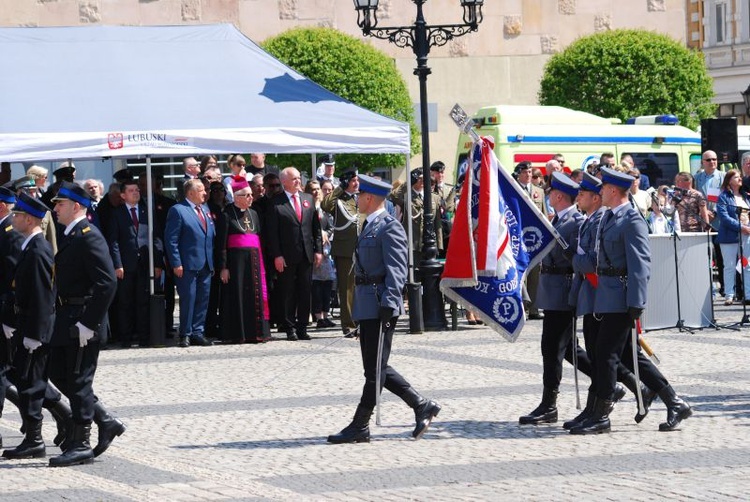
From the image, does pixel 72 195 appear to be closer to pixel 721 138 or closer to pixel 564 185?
pixel 564 185

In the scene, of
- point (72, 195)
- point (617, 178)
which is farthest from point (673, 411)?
point (72, 195)

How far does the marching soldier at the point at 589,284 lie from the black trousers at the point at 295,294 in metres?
7.30

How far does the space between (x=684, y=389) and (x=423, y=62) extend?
7143 millimetres

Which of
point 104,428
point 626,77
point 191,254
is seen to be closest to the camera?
point 104,428

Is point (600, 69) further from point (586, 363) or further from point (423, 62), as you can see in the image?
point (586, 363)

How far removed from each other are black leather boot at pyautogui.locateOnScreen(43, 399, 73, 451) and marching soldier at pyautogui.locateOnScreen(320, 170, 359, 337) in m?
8.02

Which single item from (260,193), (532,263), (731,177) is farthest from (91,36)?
(532,263)

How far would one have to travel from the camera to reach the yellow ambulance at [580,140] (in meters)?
24.0

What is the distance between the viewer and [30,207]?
33.8 ft

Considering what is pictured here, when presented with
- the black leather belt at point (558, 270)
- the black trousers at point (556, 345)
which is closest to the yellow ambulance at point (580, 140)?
the black leather belt at point (558, 270)

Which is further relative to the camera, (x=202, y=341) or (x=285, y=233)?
(x=285, y=233)

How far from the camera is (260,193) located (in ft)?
62.3

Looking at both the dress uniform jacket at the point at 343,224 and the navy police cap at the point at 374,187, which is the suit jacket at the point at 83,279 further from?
the dress uniform jacket at the point at 343,224

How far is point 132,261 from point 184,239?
0.66 meters
